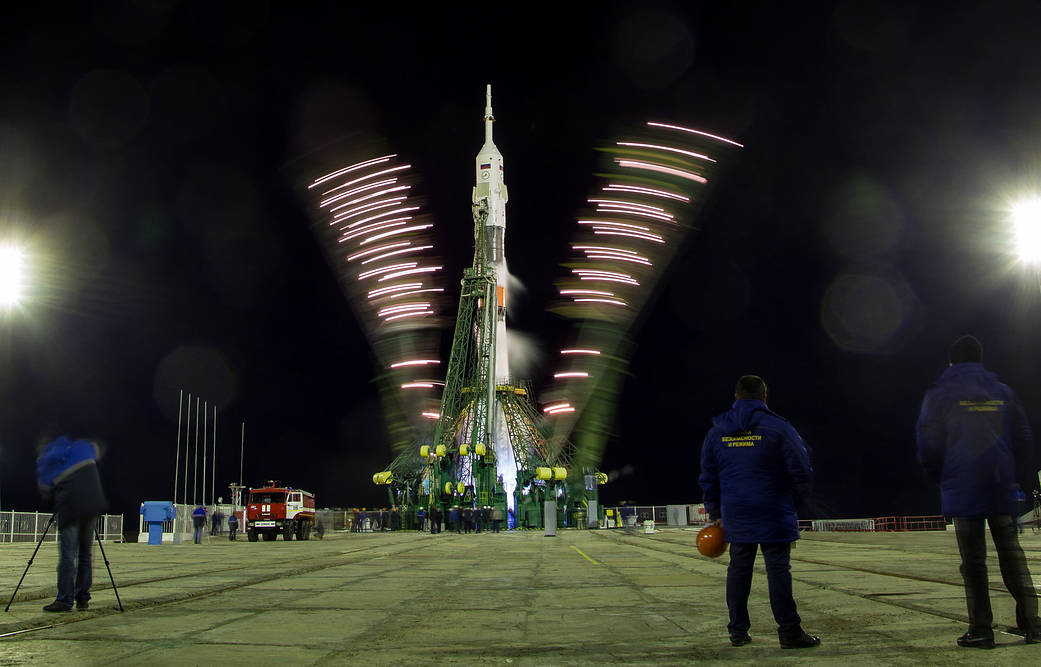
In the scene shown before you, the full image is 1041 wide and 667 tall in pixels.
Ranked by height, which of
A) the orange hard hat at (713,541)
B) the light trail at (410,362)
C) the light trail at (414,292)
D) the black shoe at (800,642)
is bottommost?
the black shoe at (800,642)

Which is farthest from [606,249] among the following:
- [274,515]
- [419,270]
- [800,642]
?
[800,642]

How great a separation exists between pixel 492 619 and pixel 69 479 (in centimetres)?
480

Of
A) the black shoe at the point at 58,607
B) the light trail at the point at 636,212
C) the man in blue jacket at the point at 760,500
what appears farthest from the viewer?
the light trail at the point at 636,212

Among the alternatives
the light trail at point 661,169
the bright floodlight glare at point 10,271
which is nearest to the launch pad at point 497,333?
the light trail at point 661,169

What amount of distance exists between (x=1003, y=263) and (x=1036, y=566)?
5499 cm

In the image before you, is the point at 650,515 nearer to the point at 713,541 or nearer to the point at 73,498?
the point at 73,498

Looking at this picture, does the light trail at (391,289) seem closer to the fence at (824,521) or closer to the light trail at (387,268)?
the light trail at (387,268)

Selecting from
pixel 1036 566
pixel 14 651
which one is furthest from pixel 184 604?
pixel 1036 566

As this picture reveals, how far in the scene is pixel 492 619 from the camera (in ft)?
24.0

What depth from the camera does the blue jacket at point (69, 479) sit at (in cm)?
846

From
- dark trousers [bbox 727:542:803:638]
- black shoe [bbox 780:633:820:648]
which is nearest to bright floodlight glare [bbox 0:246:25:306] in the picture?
dark trousers [bbox 727:542:803:638]

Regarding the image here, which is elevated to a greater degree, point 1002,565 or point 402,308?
point 402,308

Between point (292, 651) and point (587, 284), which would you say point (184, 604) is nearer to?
point (292, 651)

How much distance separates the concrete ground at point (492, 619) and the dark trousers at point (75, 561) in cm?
26
